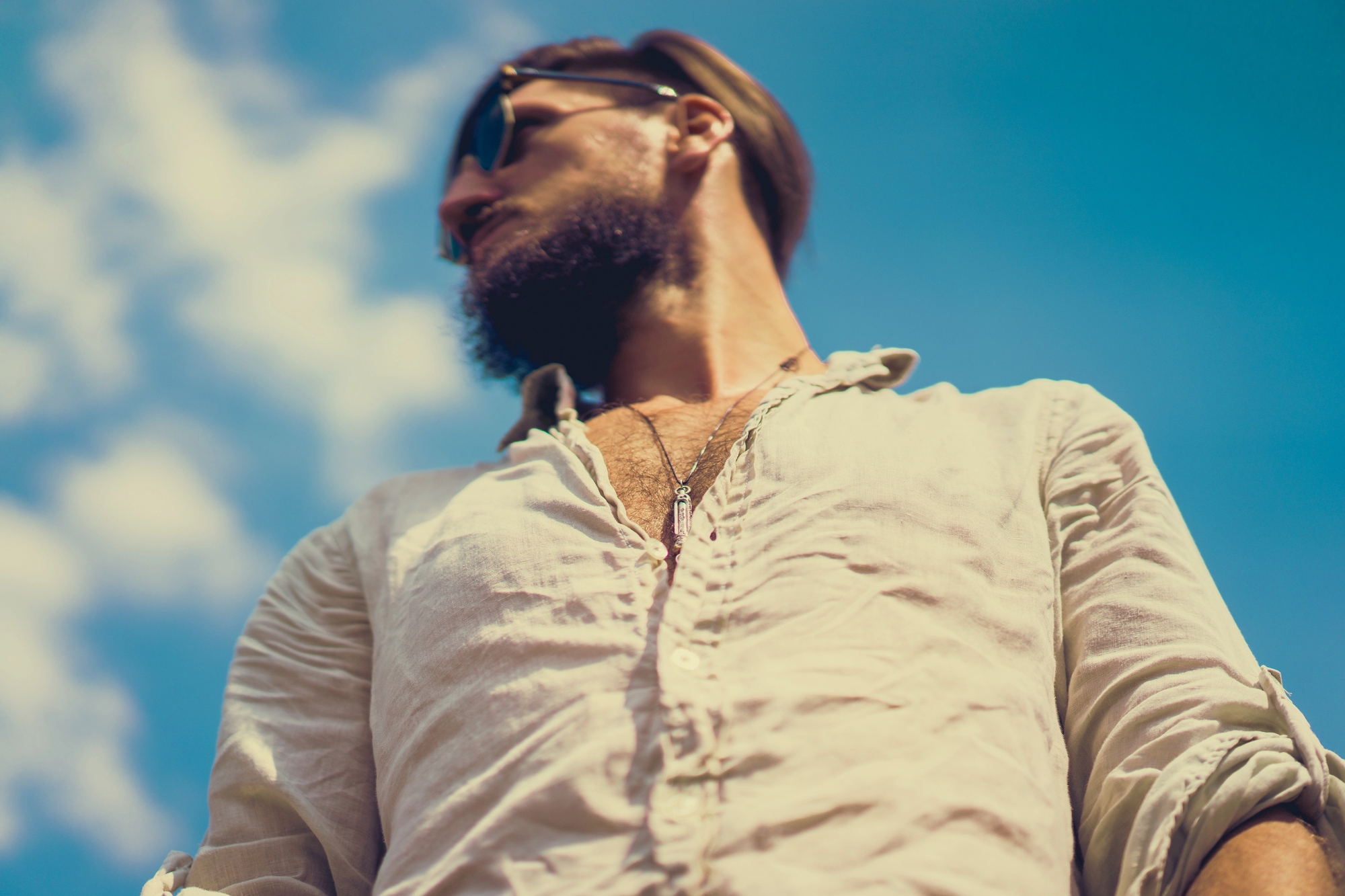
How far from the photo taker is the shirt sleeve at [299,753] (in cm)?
202

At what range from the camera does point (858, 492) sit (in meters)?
1.88

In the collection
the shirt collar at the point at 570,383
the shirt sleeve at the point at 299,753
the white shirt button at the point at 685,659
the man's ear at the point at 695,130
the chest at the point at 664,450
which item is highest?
the man's ear at the point at 695,130

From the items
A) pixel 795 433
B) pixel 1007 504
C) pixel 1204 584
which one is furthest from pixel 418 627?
pixel 1204 584

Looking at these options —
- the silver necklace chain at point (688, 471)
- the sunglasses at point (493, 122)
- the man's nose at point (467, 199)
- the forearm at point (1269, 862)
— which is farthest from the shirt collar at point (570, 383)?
the forearm at point (1269, 862)

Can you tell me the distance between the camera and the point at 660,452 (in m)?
2.49

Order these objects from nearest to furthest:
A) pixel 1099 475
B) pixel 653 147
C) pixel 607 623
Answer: pixel 607 623, pixel 1099 475, pixel 653 147

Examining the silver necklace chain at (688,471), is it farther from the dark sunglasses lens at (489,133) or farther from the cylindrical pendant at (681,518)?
the dark sunglasses lens at (489,133)

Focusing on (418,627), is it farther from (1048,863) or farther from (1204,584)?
(1204,584)

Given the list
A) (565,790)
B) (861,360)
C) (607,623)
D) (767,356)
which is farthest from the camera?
(767,356)

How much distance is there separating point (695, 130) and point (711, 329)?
1.06 metres

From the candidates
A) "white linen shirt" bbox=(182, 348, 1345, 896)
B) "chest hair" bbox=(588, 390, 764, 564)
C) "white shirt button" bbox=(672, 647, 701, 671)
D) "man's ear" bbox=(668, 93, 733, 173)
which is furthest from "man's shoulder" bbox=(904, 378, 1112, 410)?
"man's ear" bbox=(668, 93, 733, 173)

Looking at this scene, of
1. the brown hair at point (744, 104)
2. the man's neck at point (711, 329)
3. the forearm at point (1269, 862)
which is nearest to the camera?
the forearm at point (1269, 862)

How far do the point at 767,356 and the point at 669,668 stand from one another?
1716mm

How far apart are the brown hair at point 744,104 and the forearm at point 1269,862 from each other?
9.42 ft
